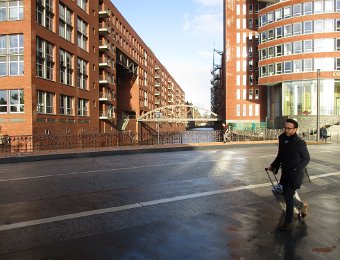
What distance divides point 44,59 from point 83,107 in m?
11.0

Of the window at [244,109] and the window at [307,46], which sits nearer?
the window at [307,46]

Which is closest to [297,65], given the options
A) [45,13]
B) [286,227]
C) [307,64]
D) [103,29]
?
[307,64]

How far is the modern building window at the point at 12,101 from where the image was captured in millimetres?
31438

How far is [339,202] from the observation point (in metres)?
7.18

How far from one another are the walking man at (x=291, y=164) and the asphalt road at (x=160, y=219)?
0.39 m

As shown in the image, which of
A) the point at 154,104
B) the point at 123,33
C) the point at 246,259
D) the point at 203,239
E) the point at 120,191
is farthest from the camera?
the point at 154,104

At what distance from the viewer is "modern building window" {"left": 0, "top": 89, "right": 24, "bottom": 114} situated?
31.4 meters

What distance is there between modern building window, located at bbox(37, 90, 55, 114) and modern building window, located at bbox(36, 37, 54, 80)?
169cm

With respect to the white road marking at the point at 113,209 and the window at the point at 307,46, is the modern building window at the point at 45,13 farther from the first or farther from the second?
the window at the point at 307,46

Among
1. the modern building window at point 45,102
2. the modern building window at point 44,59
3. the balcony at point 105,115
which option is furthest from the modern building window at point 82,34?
the modern building window at point 45,102

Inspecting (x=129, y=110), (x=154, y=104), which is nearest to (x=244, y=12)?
(x=129, y=110)

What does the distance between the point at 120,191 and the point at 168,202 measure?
66.8 inches

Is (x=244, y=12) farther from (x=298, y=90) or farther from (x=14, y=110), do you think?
(x=14, y=110)

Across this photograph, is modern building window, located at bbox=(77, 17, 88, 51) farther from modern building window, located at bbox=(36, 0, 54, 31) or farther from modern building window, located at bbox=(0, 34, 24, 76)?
modern building window, located at bbox=(0, 34, 24, 76)
